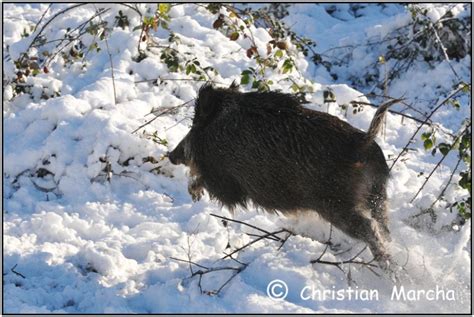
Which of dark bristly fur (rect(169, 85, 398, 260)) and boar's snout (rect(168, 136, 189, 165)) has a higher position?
dark bristly fur (rect(169, 85, 398, 260))

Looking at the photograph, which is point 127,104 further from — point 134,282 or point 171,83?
point 134,282

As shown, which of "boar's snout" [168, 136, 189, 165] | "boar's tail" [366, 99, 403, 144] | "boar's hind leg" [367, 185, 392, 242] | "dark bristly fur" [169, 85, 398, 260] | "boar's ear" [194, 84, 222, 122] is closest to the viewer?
"boar's tail" [366, 99, 403, 144]

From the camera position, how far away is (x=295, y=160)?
371 cm

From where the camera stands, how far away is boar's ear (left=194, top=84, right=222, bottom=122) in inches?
161

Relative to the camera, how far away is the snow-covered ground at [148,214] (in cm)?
351

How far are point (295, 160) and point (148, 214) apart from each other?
54.9 inches

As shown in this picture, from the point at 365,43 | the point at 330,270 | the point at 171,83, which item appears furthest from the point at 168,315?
the point at 365,43

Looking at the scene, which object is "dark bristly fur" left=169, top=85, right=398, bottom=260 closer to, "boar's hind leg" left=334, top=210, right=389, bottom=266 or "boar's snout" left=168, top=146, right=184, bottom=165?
"boar's hind leg" left=334, top=210, right=389, bottom=266

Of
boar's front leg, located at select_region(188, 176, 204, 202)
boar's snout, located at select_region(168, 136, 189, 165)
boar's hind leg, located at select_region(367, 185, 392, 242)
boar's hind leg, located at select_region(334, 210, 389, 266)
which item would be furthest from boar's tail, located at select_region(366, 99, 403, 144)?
boar's snout, located at select_region(168, 136, 189, 165)

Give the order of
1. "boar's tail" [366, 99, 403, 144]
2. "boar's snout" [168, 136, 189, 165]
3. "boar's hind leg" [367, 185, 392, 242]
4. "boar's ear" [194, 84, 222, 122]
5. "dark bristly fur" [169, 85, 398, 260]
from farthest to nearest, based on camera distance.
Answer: "boar's snout" [168, 136, 189, 165] → "boar's ear" [194, 84, 222, 122] → "boar's hind leg" [367, 185, 392, 242] → "dark bristly fur" [169, 85, 398, 260] → "boar's tail" [366, 99, 403, 144]

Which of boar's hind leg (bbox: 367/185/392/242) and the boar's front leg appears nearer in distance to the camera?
boar's hind leg (bbox: 367/185/392/242)

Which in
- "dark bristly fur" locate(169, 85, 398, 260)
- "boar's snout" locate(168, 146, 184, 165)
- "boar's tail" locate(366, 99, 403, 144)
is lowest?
"boar's snout" locate(168, 146, 184, 165)

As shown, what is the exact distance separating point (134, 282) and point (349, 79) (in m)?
4.49

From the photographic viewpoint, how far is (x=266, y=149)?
3.81 meters
